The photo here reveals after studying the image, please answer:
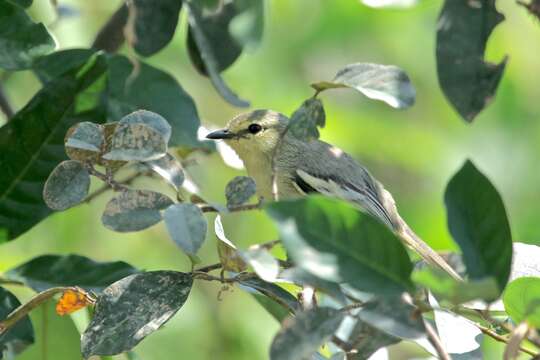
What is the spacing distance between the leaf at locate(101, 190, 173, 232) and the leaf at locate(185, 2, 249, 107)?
0.56m

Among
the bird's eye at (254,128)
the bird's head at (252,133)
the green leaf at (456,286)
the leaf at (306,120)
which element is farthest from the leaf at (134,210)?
the bird's eye at (254,128)

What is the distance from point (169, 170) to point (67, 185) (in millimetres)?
211

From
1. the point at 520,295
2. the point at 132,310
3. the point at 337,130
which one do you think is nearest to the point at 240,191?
the point at 132,310

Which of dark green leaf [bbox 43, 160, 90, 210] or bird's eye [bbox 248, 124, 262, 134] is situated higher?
dark green leaf [bbox 43, 160, 90, 210]

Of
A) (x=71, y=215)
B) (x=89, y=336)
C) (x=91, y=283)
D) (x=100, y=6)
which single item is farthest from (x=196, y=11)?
(x=100, y=6)

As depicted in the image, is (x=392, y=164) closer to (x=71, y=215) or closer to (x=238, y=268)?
(x=71, y=215)

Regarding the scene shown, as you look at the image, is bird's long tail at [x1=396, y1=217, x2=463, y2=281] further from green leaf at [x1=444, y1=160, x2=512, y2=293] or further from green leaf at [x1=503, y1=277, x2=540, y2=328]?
green leaf at [x1=444, y1=160, x2=512, y2=293]

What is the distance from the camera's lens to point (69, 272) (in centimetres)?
247

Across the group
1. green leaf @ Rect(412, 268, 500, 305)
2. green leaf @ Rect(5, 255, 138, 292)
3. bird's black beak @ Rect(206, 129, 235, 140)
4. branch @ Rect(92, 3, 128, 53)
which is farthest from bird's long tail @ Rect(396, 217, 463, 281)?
green leaf @ Rect(412, 268, 500, 305)

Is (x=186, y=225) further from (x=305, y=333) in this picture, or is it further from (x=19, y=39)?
(x=19, y=39)

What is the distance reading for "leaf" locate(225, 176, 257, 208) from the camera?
2014 mm

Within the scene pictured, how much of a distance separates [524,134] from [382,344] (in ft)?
10.2

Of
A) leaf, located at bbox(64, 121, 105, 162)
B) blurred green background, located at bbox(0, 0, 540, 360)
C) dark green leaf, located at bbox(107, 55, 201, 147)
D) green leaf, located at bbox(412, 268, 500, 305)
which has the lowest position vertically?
blurred green background, located at bbox(0, 0, 540, 360)

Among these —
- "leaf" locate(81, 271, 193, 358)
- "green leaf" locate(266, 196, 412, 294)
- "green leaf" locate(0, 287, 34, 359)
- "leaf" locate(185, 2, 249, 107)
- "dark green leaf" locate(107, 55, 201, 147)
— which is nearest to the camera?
"green leaf" locate(266, 196, 412, 294)
